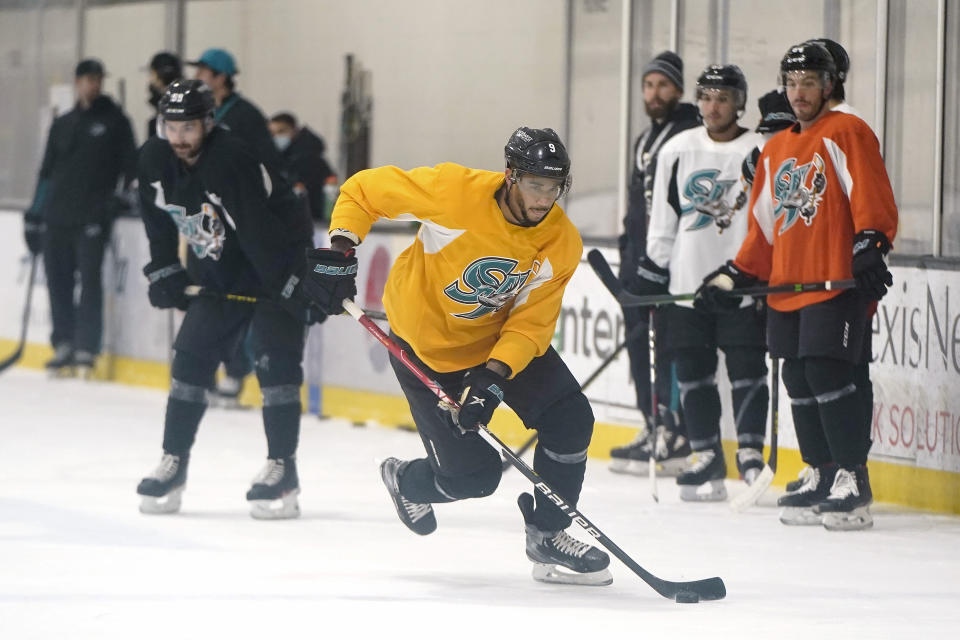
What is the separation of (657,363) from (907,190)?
104cm

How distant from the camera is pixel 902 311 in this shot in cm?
538

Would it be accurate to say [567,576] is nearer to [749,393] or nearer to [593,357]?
[749,393]

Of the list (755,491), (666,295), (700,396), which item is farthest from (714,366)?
(755,491)

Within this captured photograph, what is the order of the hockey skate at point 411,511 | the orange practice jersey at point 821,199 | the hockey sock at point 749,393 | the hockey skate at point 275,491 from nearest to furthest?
the hockey skate at point 411,511 → the orange practice jersey at point 821,199 → the hockey skate at point 275,491 → the hockey sock at point 749,393

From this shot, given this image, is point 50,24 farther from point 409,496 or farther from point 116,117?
point 409,496

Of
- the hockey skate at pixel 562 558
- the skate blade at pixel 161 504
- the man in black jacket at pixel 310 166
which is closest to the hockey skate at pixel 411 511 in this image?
the hockey skate at pixel 562 558

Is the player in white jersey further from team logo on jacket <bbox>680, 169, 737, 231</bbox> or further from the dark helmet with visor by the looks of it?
the dark helmet with visor

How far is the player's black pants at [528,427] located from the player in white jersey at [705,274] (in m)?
1.45

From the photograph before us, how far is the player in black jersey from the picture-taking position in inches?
188

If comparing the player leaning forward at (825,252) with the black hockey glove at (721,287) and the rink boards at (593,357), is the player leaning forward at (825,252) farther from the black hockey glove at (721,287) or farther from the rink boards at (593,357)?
the rink boards at (593,357)

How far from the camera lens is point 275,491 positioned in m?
4.91

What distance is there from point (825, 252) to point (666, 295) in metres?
0.68

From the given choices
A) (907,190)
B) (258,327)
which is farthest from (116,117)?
(907,190)

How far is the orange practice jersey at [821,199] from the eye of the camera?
4.70 m
